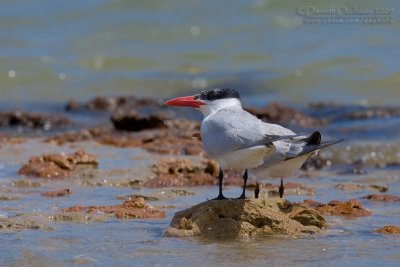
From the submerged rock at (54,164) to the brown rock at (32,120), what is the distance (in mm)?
3776

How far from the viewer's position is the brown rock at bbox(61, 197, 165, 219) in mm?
6305

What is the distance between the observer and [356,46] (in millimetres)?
16344

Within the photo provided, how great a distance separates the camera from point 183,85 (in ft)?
49.8

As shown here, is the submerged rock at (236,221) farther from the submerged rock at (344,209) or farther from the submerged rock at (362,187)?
the submerged rock at (362,187)

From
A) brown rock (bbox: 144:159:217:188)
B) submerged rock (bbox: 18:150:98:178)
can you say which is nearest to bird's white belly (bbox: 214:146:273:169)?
brown rock (bbox: 144:159:217:188)

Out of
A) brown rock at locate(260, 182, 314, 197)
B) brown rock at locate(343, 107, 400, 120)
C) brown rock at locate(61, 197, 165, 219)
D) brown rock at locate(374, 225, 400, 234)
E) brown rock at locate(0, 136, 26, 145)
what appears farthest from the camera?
brown rock at locate(343, 107, 400, 120)

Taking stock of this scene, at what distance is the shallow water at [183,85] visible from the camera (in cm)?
527

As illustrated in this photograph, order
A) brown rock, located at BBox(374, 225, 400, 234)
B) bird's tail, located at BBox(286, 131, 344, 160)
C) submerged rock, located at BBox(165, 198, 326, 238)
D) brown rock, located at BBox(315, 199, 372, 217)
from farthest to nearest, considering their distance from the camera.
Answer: brown rock, located at BBox(315, 199, 372, 217)
bird's tail, located at BBox(286, 131, 344, 160)
brown rock, located at BBox(374, 225, 400, 234)
submerged rock, located at BBox(165, 198, 326, 238)

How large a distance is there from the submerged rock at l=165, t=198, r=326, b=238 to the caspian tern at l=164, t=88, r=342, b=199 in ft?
0.54

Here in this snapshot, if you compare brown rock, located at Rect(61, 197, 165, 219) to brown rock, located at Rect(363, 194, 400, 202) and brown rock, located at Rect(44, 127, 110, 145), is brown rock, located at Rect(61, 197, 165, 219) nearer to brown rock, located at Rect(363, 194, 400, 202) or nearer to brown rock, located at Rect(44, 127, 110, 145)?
brown rock, located at Rect(363, 194, 400, 202)

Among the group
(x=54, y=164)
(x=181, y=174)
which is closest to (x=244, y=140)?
(x=181, y=174)

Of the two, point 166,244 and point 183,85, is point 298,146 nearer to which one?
point 166,244

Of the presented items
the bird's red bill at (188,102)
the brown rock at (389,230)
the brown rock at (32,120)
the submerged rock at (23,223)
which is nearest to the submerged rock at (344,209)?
the brown rock at (389,230)

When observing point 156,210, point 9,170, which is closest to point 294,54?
point 9,170
